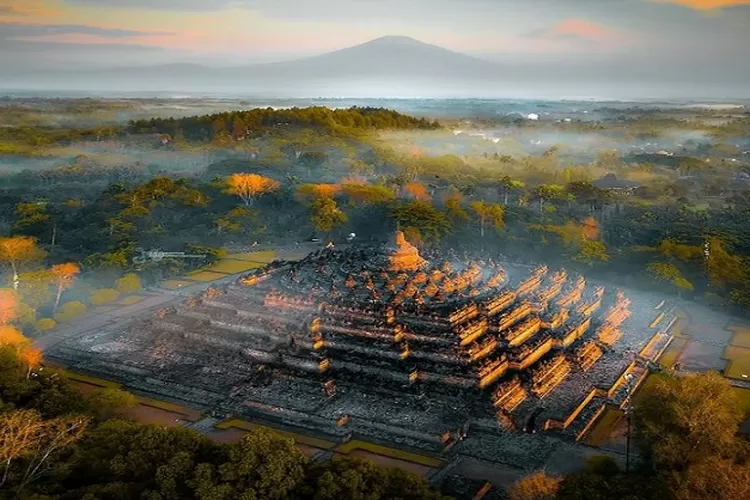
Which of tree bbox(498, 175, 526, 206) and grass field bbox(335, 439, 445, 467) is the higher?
tree bbox(498, 175, 526, 206)

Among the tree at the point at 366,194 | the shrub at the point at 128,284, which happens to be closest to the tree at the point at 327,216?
the tree at the point at 366,194

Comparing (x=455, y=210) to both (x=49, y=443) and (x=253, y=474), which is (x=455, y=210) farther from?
(x=253, y=474)

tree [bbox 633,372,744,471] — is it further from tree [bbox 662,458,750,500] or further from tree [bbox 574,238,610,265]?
tree [bbox 574,238,610,265]

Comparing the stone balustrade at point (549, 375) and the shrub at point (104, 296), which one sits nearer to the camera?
the stone balustrade at point (549, 375)

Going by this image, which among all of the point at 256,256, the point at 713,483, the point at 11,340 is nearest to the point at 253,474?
the point at 713,483

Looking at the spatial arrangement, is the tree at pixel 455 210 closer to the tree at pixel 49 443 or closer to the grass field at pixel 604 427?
the grass field at pixel 604 427

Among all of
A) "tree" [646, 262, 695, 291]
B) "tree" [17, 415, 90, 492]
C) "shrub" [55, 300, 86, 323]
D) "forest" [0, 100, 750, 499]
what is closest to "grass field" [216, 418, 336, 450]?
"forest" [0, 100, 750, 499]
